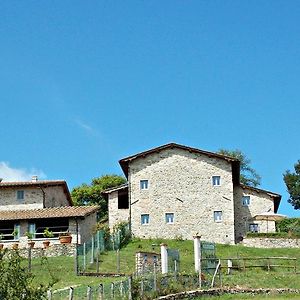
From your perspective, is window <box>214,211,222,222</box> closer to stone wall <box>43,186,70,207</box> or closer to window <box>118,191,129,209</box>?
window <box>118,191,129,209</box>

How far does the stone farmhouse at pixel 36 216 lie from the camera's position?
160 ft

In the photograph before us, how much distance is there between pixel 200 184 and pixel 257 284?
20110mm

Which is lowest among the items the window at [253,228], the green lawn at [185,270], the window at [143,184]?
the green lawn at [185,270]

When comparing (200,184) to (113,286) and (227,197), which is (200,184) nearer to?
(227,197)

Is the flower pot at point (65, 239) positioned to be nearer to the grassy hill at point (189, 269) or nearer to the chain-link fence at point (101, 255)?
the chain-link fence at point (101, 255)

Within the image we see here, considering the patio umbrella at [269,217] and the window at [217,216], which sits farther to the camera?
the patio umbrella at [269,217]

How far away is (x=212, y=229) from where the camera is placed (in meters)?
53.3

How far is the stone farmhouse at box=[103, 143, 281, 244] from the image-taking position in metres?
53.3

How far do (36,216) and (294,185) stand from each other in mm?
42196

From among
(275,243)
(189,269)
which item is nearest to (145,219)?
(275,243)

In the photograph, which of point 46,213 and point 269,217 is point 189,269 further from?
point 269,217

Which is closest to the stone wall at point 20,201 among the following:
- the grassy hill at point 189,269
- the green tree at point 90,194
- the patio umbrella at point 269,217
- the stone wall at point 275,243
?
the grassy hill at point 189,269

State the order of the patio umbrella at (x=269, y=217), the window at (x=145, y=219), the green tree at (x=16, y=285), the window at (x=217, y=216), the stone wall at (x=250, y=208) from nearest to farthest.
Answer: the green tree at (x=16, y=285), the window at (x=217, y=216), the window at (x=145, y=219), the patio umbrella at (x=269, y=217), the stone wall at (x=250, y=208)

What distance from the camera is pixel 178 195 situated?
5412cm
